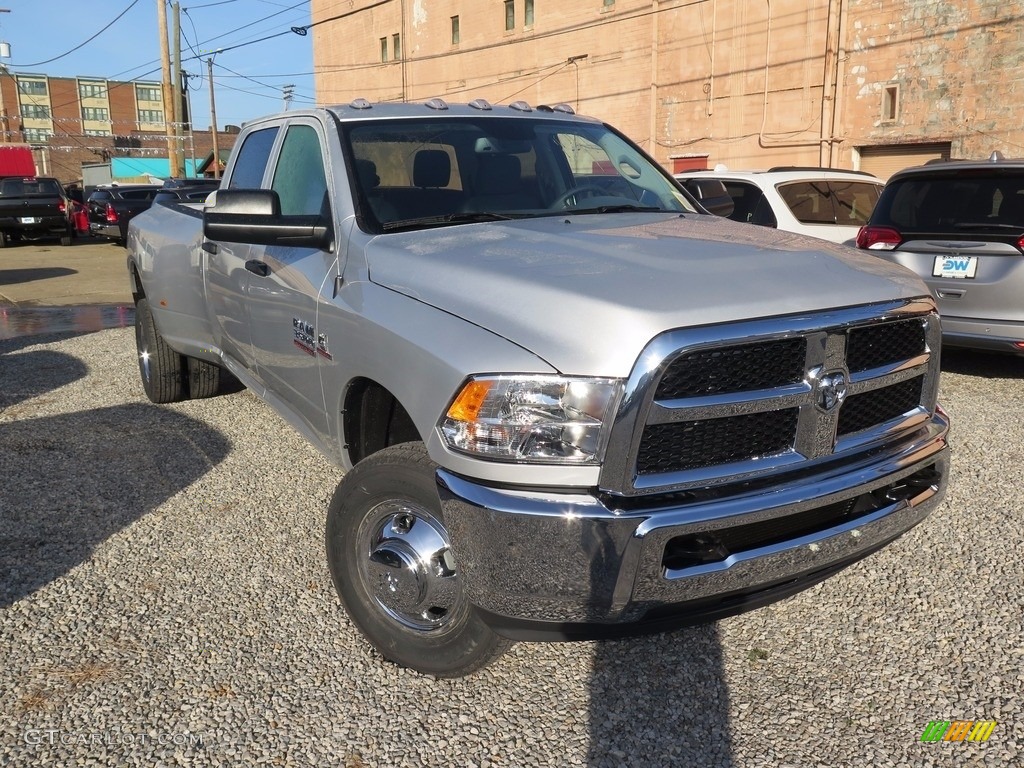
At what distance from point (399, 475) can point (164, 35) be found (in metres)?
31.0

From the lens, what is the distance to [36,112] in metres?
85.1

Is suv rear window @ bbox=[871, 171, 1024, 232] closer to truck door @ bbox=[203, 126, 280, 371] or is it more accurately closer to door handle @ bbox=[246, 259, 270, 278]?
truck door @ bbox=[203, 126, 280, 371]

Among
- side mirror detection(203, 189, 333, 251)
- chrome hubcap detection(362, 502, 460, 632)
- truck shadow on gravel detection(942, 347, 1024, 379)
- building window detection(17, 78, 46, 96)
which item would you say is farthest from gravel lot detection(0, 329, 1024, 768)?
building window detection(17, 78, 46, 96)

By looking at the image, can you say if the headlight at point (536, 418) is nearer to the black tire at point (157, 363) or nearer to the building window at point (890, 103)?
the black tire at point (157, 363)

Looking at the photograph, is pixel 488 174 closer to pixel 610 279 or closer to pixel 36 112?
pixel 610 279

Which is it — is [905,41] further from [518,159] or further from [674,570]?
[674,570]

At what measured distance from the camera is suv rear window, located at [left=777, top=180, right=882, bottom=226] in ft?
27.8

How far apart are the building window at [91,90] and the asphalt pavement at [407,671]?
313 ft

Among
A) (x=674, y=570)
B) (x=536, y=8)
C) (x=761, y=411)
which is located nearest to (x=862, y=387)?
(x=761, y=411)

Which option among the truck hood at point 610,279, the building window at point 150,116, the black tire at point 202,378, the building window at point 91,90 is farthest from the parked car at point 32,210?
the building window at point 150,116

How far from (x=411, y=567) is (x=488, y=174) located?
1796 millimetres

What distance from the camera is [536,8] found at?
2744 centimetres

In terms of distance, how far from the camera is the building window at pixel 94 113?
88000mm

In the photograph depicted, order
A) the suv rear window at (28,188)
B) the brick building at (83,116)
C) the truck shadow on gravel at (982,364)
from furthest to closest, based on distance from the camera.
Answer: the brick building at (83,116), the suv rear window at (28,188), the truck shadow on gravel at (982,364)
